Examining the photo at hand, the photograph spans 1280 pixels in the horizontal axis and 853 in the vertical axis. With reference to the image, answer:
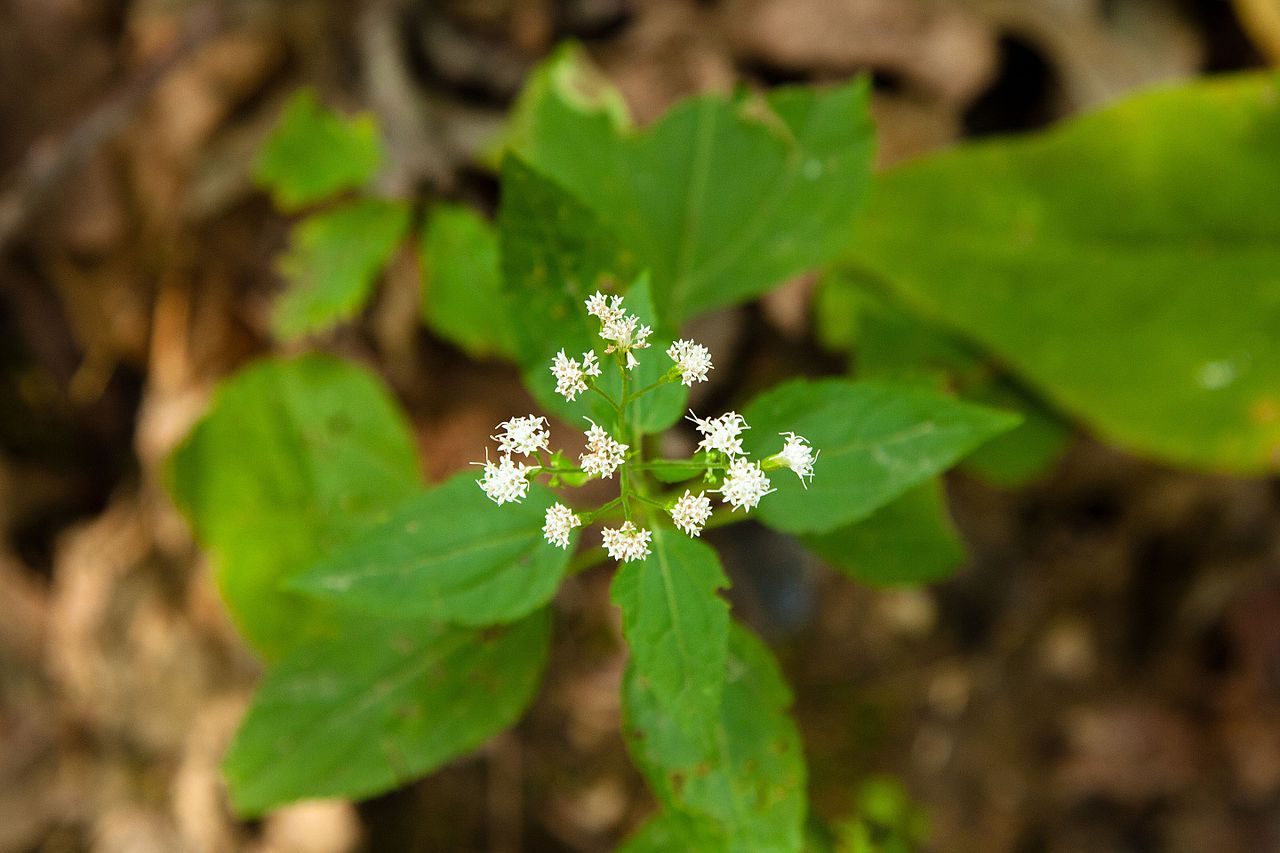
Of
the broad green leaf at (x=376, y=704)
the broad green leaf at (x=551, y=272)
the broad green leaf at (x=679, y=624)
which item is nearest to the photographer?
the broad green leaf at (x=679, y=624)

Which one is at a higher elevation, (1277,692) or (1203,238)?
(1203,238)

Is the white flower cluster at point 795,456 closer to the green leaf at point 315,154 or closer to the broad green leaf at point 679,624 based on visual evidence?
the broad green leaf at point 679,624

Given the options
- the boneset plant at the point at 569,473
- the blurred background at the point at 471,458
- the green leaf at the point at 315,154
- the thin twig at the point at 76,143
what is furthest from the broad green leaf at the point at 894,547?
the thin twig at the point at 76,143

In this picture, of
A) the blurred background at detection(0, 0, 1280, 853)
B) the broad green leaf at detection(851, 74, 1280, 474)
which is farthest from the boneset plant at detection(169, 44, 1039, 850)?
the broad green leaf at detection(851, 74, 1280, 474)

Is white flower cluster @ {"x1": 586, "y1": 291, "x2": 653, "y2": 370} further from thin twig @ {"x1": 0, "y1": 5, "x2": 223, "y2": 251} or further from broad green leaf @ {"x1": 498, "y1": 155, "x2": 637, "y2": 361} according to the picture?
thin twig @ {"x1": 0, "y1": 5, "x2": 223, "y2": 251}

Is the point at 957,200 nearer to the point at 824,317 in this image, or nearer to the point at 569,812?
the point at 824,317

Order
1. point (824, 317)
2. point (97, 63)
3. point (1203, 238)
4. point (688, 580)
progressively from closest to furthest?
point (688, 580) → point (1203, 238) → point (824, 317) → point (97, 63)

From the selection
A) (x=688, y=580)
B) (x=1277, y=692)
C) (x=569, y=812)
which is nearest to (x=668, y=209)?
(x=688, y=580)
